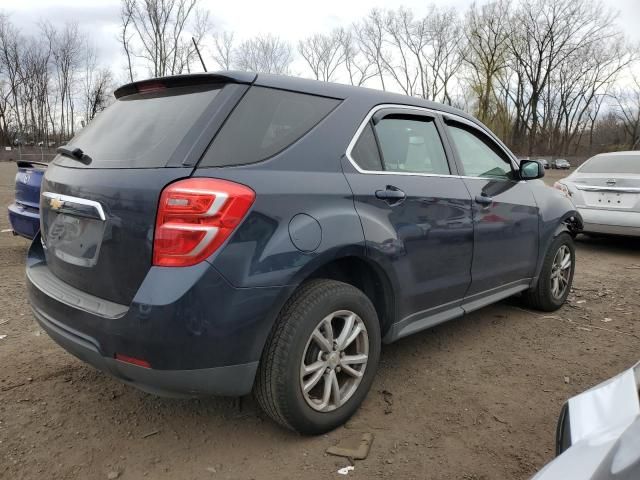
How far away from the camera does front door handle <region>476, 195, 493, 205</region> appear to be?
338 cm

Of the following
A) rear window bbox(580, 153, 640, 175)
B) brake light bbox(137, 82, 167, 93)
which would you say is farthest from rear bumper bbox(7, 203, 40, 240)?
rear window bbox(580, 153, 640, 175)

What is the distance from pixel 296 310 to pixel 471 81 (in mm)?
50620

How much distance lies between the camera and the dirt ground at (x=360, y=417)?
2291 mm

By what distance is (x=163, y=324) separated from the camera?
6.52 feet

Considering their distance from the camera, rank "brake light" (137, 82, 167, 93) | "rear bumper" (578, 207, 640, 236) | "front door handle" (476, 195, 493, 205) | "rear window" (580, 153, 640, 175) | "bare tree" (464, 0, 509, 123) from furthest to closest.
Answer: "bare tree" (464, 0, 509, 123) < "rear window" (580, 153, 640, 175) < "rear bumper" (578, 207, 640, 236) < "front door handle" (476, 195, 493, 205) < "brake light" (137, 82, 167, 93)

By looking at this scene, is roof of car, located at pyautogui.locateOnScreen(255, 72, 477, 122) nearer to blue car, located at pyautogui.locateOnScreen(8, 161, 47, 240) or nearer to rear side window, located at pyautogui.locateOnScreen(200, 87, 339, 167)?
rear side window, located at pyautogui.locateOnScreen(200, 87, 339, 167)

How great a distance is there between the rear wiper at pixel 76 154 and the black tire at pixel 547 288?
11.5 feet

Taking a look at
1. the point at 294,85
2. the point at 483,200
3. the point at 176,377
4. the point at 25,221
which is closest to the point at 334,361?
the point at 176,377

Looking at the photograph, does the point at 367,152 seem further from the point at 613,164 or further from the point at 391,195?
the point at 613,164

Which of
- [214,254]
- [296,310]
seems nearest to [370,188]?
[296,310]

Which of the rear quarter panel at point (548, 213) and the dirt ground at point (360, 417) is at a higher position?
the rear quarter panel at point (548, 213)

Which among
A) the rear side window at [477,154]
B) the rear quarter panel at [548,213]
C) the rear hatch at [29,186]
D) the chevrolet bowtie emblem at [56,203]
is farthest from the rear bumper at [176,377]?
the rear hatch at [29,186]

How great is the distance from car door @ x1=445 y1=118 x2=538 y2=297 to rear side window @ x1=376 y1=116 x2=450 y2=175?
0.66 ft

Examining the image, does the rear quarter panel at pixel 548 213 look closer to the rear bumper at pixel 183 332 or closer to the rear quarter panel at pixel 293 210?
the rear quarter panel at pixel 293 210
